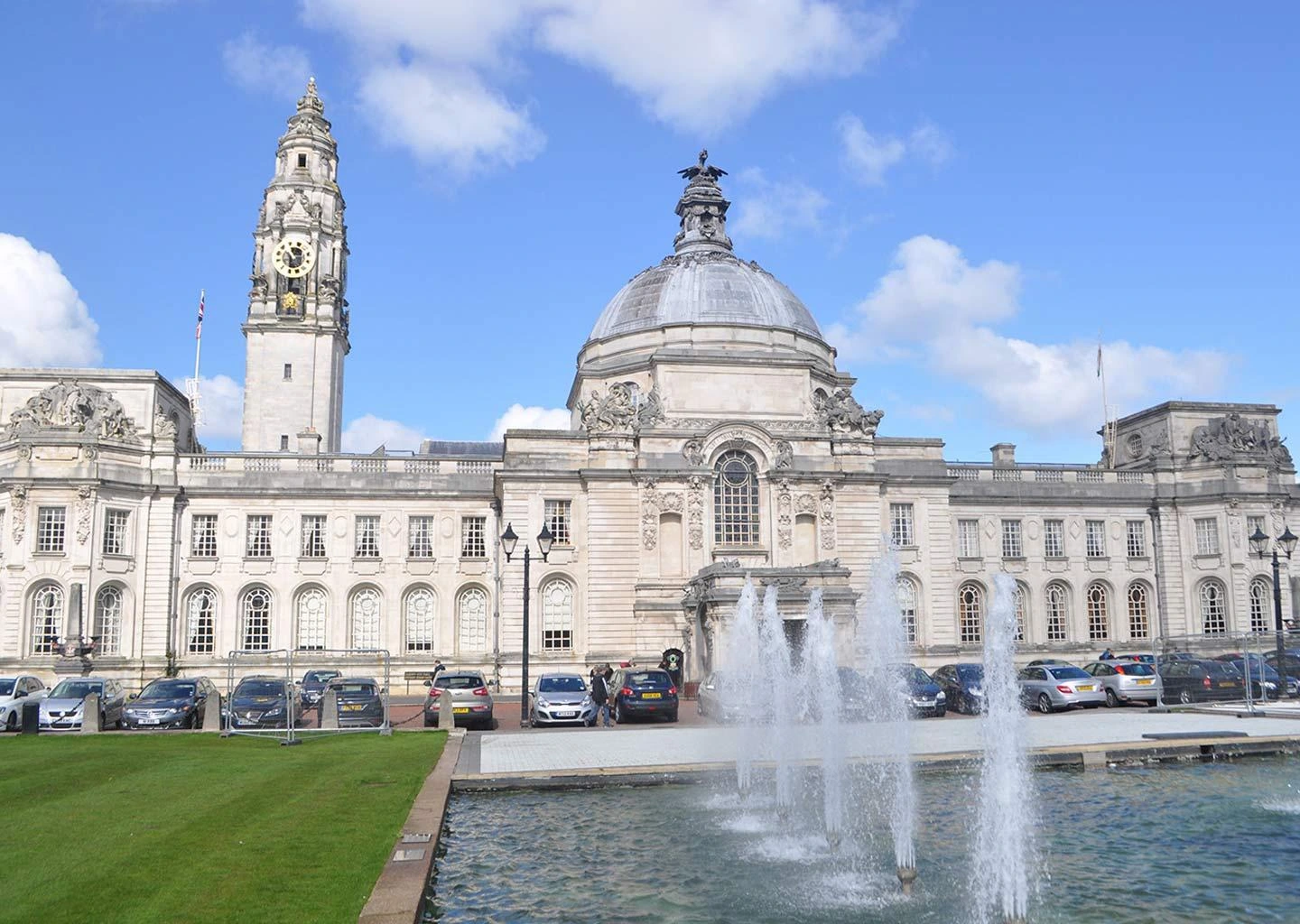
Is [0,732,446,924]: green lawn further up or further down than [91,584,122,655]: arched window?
further down

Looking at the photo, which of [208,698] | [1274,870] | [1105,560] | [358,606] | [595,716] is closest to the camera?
[1274,870]

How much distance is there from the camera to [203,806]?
1691 cm

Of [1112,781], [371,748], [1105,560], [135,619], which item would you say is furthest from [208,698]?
[1105,560]

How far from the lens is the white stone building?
48062mm

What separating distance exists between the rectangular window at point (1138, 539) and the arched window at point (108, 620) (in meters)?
50.4

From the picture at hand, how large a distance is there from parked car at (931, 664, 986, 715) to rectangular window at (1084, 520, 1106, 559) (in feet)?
77.6

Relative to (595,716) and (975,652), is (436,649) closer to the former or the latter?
(595,716)

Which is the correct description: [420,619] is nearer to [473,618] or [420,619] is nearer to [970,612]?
[473,618]

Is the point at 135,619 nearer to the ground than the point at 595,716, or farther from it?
farther from it

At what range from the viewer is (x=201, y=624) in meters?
51.4

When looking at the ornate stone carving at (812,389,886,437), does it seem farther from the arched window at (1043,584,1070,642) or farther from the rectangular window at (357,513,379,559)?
the rectangular window at (357,513,379,559)

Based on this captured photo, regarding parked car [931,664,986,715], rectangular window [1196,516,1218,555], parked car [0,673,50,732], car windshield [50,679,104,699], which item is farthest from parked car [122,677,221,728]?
rectangular window [1196,516,1218,555]

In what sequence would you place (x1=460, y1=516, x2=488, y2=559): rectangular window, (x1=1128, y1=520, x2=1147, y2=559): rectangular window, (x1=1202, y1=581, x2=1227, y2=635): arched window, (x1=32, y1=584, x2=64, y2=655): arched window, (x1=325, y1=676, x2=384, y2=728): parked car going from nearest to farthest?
(x1=325, y1=676, x2=384, y2=728): parked car, (x1=32, y1=584, x2=64, y2=655): arched window, (x1=460, y1=516, x2=488, y2=559): rectangular window, (x1=1202, y1=581, x2=1227, y2=635): arched window, (x1=1128, y1=520, x2=1147, y2=559): rectangular window

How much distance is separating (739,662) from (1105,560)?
113 ft
